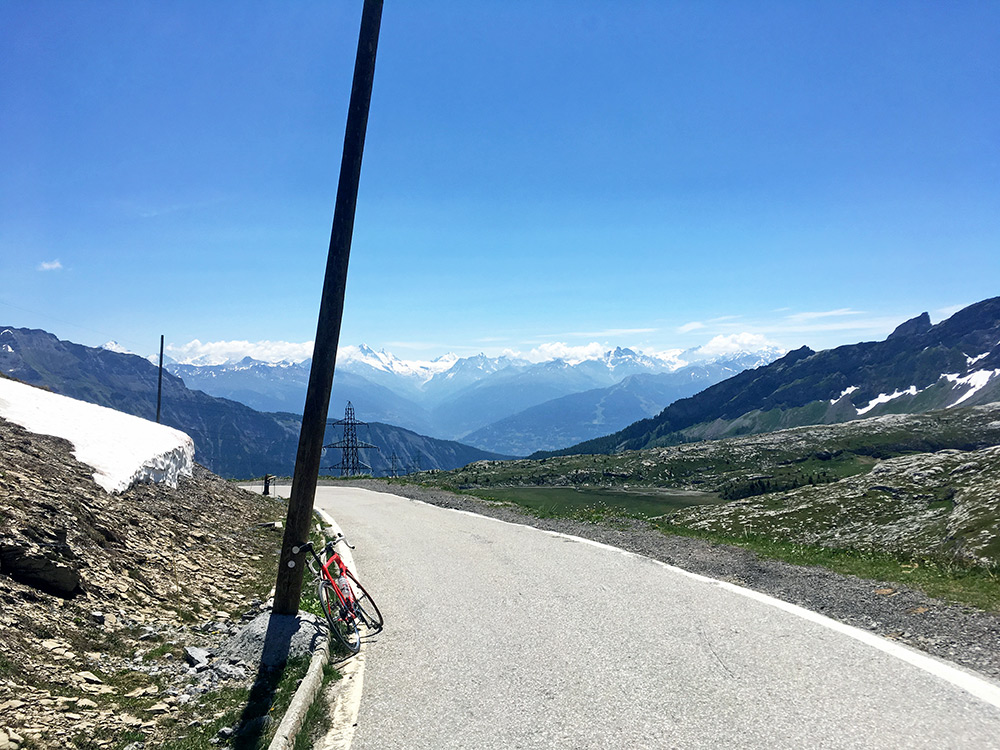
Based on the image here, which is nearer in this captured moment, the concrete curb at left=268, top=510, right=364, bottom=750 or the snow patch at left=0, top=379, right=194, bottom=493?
→ the concrete curb at left=268, top=510, right=364, bottom=750

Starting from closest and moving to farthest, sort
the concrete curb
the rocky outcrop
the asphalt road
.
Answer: the asphalt road
the concrete curb
the rocky outcrop

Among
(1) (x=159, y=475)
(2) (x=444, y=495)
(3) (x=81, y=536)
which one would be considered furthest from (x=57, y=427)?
(2) (x=444, y=495)

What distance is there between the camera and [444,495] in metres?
41.6

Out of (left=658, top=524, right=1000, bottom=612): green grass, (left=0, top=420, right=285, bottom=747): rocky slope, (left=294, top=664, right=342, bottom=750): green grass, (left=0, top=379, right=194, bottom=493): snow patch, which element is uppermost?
(left=0, top=379, right=194, bottom=493): snow patch

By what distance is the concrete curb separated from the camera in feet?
20.7

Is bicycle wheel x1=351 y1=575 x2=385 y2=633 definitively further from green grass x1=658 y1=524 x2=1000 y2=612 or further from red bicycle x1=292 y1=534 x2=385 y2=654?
green grass x1=658 y1=524 x2=1000 y2=612

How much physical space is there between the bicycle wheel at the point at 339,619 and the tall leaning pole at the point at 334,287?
568 mm

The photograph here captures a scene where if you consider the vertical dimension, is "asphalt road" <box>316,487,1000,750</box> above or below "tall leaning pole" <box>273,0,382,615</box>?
below

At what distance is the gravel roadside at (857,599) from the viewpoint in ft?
27.8

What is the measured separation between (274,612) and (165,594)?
2.41 m

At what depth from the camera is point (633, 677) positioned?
763 cm

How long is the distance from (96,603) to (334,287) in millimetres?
5941

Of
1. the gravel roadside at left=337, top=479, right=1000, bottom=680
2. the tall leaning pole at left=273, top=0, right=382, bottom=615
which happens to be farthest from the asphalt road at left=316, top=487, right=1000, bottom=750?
the tall leaning pole at left=273, top=0, right=382, bottom=615

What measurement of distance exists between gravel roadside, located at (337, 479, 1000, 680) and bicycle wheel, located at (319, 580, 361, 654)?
777cm
